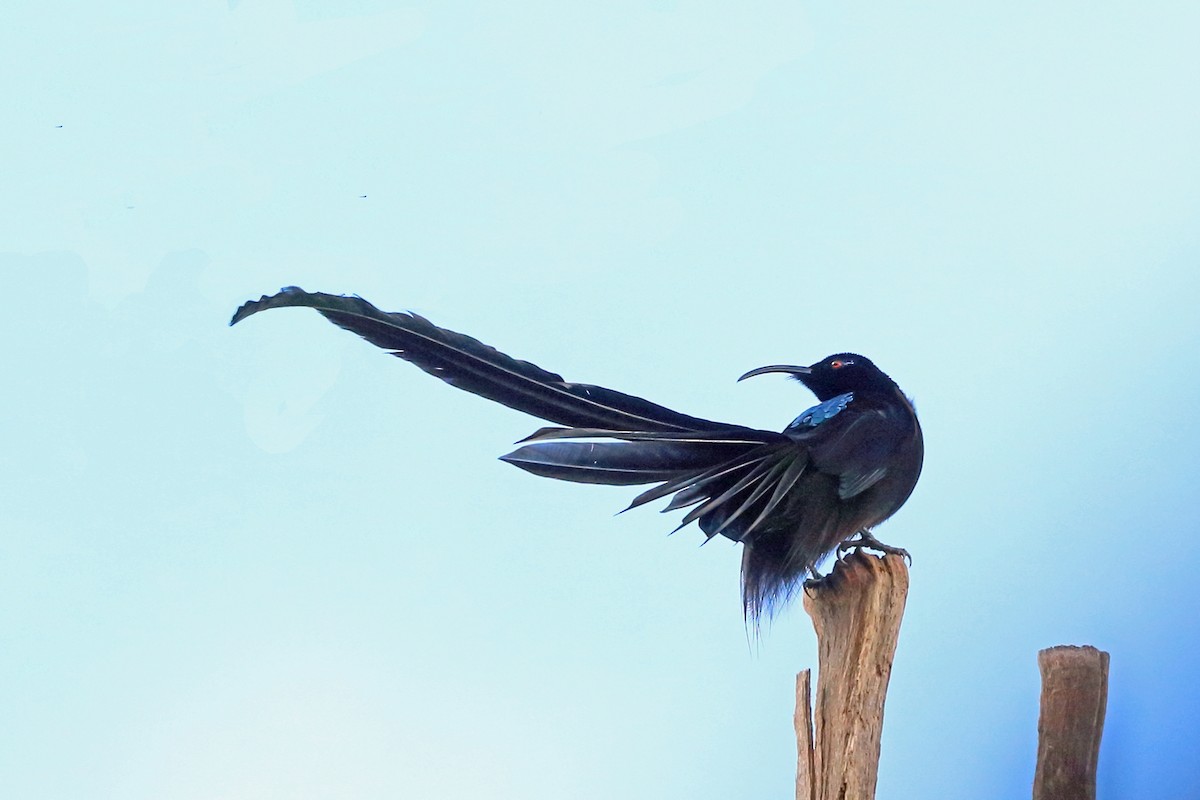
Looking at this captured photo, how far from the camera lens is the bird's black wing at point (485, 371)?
3.75ft

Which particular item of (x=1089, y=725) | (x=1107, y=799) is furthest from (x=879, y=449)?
(x=1107, y=799)

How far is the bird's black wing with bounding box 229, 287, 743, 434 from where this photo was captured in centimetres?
114

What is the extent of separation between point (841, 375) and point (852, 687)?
0.39m

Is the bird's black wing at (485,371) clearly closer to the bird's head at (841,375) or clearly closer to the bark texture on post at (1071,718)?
the bird's head at (841,375)

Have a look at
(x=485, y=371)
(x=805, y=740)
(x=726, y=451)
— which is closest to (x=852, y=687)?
(x=805, y=740)

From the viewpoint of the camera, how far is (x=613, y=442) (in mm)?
1236

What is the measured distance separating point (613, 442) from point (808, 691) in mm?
382

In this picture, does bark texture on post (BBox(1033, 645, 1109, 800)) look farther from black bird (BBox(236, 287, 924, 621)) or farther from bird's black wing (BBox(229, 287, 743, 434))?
bird's black wing (BBox(229, 287, 743, 434))

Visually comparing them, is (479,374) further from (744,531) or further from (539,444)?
(744,531)

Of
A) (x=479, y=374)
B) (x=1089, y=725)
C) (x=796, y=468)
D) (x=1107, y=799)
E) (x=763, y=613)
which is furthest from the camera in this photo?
(x=1107, y=799)

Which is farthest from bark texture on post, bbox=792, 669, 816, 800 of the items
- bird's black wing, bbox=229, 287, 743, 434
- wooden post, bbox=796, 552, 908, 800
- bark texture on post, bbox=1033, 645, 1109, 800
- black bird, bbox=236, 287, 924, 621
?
bark texture on post, bbox=1033, 645, 1109, 800

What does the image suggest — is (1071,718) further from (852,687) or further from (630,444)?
(630,444)

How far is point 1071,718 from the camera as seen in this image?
5.66 ft

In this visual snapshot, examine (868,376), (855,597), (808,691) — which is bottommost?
(808,691)
